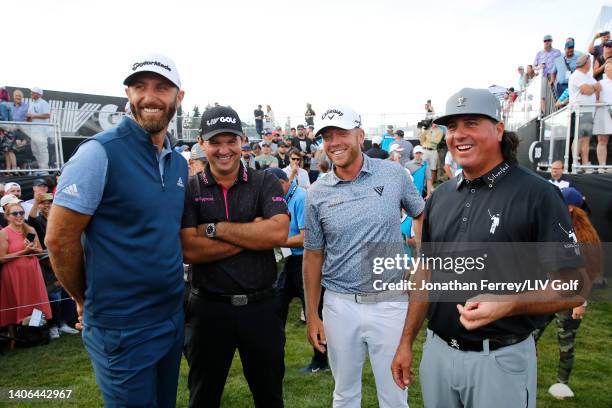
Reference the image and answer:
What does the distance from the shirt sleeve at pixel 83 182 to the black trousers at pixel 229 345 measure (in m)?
1.12

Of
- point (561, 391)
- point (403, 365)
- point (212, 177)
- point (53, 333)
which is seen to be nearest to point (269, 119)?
point (53, 333)

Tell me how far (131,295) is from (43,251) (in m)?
4.88

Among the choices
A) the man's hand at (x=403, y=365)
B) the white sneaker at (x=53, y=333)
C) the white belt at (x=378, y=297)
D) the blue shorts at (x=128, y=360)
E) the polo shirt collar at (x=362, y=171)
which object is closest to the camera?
the blue shorts at (x=128, y=360)

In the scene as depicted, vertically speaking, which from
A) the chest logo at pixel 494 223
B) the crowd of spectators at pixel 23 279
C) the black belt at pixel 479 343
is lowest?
the crowd of spectators at pixel 23 279

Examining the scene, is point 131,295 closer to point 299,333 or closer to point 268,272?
point 268,272

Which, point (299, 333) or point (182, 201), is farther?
point (299, 333)

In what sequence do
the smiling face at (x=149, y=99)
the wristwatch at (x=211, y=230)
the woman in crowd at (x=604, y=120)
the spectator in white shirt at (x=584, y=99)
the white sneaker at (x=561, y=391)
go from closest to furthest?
the smiling face at (x=149, y=99)
the wristwatch at (x=211, y=230)
the white sneaker at (x=561, y=391)
the woman in crowd at (x=604, y=120)
the spectator in white shirt at (x=584, y=99)

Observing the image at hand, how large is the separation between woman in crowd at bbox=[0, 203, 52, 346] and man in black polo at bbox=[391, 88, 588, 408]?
576cm

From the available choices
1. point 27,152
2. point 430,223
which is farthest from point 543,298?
point 27,152

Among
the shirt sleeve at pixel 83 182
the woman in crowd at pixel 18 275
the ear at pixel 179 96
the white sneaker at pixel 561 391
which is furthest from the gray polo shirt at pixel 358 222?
the woman in crowd at pixel 18 275

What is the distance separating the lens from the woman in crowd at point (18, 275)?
595cm

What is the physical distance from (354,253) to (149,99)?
1.60 m

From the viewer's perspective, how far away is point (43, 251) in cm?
629

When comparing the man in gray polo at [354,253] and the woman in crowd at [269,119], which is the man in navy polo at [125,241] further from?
the woman in crowd at [269,119]
